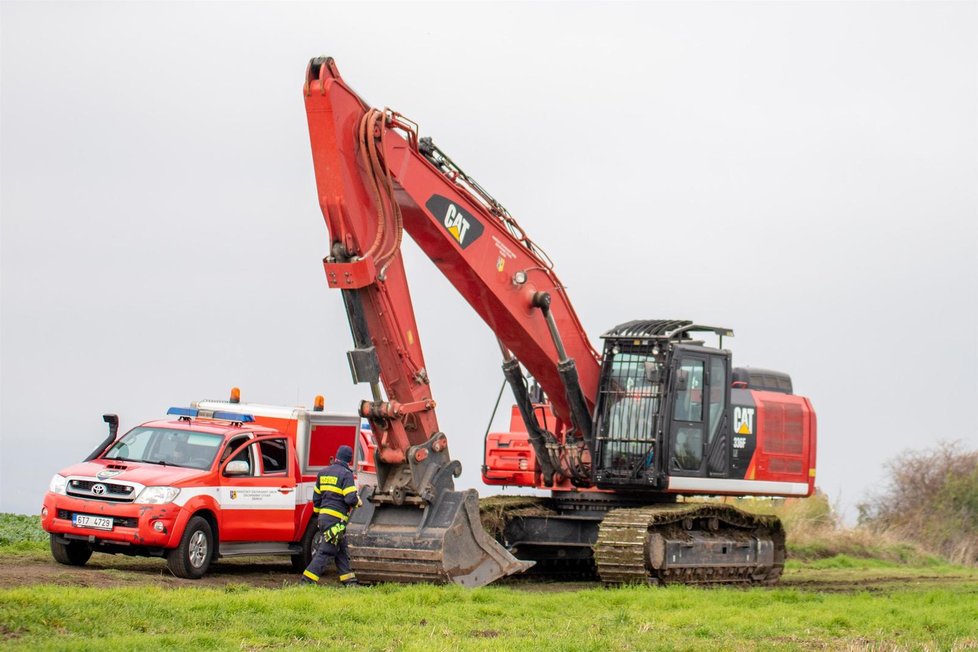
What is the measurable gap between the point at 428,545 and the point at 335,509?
1609 millimetres

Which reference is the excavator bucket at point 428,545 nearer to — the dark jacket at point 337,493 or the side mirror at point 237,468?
the dark jacket at point 337,493

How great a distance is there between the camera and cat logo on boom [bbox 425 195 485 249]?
17.2 meters

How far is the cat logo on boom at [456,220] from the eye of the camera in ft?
56.6

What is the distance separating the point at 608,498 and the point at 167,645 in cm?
1004

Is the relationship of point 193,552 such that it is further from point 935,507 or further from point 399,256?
point 935,507

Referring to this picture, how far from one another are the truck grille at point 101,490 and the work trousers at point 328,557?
7.72 feet

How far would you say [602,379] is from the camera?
65.0 feet

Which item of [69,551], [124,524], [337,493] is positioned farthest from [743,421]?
[69,551]

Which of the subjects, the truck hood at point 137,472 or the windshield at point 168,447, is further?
the windshield at point 168,447

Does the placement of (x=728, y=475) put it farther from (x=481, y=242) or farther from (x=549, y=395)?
(x=481, y=242)

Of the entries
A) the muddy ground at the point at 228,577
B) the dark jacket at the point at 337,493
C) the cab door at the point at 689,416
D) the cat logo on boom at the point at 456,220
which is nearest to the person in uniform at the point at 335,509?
the dark jacket at the point at 337,493

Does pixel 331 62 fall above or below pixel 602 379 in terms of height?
above

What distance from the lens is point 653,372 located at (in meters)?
19.5

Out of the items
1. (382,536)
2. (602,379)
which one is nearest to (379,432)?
(382,536)
